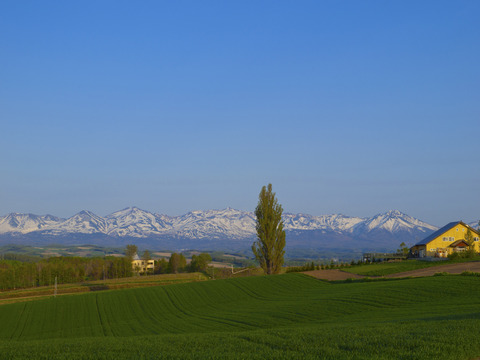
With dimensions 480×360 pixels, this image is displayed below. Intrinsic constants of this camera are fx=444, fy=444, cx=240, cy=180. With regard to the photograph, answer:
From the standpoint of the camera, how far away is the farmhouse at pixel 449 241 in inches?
3875

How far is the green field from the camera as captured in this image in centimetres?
1521

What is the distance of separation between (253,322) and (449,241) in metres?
81.3

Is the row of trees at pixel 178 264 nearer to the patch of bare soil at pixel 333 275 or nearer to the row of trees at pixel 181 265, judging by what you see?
the row of trees at pixel 181 265

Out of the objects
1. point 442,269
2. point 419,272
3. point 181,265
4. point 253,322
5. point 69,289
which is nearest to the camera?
point 253,322

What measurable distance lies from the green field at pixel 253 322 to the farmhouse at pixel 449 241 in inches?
1790

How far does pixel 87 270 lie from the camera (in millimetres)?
154750

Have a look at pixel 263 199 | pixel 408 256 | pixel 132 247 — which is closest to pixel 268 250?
pixel 263 199

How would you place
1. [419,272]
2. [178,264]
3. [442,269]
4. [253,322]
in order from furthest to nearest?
[178,264], [442,269], [419,272], [253,322]

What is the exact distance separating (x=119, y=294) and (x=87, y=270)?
11061 cm

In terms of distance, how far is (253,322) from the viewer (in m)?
33.2

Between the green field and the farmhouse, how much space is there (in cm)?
4545

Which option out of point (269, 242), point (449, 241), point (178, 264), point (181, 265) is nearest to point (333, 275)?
point (269, 242)

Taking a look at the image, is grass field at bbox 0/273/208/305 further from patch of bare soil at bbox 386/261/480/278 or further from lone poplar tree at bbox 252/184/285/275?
patch of bare soil at bbox 386/261/480/278

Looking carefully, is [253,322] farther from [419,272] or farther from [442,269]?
[442,269]
